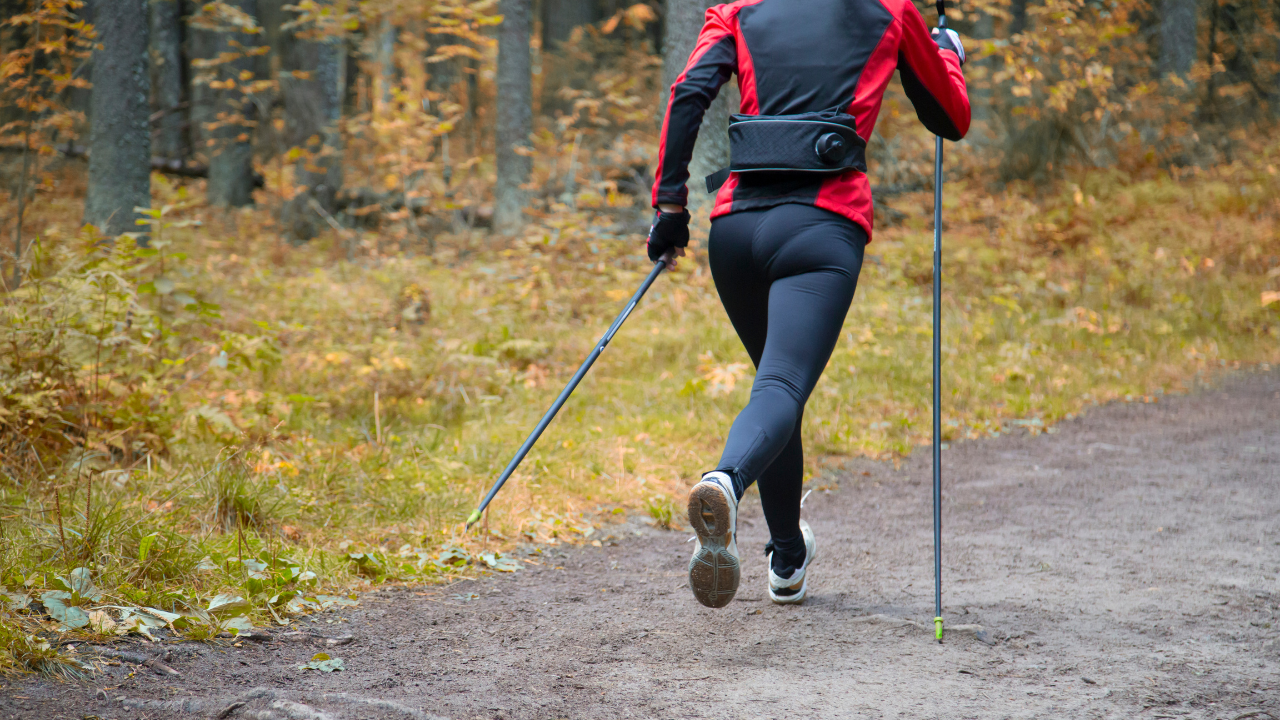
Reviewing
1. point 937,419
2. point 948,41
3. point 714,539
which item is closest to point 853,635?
point 937,419

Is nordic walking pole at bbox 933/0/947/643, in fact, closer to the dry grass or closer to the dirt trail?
the dirt trail

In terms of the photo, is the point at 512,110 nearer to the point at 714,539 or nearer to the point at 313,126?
the point at 313,126

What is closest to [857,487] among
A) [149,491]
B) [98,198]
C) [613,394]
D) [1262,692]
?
[613,394]

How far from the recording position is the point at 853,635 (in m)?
3.06

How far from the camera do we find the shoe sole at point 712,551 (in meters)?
2.38

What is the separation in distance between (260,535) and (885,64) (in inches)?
117

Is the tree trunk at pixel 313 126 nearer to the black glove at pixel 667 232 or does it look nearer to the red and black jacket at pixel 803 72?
the black glove at pixel 667 232

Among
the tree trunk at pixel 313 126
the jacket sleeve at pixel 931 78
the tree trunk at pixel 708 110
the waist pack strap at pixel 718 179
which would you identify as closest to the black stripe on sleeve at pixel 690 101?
the waist pack strap at pixel 718 179

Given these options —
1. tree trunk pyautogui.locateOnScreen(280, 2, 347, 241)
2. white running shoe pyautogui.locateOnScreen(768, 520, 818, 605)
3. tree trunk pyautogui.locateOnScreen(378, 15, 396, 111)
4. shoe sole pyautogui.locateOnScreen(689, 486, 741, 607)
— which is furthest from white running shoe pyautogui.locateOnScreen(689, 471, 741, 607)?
tree trunk pyautogui.locateOnScreen(378, 15, 396, 111)

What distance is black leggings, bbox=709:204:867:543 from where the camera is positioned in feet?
8.23

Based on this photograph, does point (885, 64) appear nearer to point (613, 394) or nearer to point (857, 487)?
point (857, 487)

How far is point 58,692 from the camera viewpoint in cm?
228

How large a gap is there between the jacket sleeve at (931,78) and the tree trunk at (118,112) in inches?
275

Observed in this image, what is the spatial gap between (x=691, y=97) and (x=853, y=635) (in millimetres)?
1913
